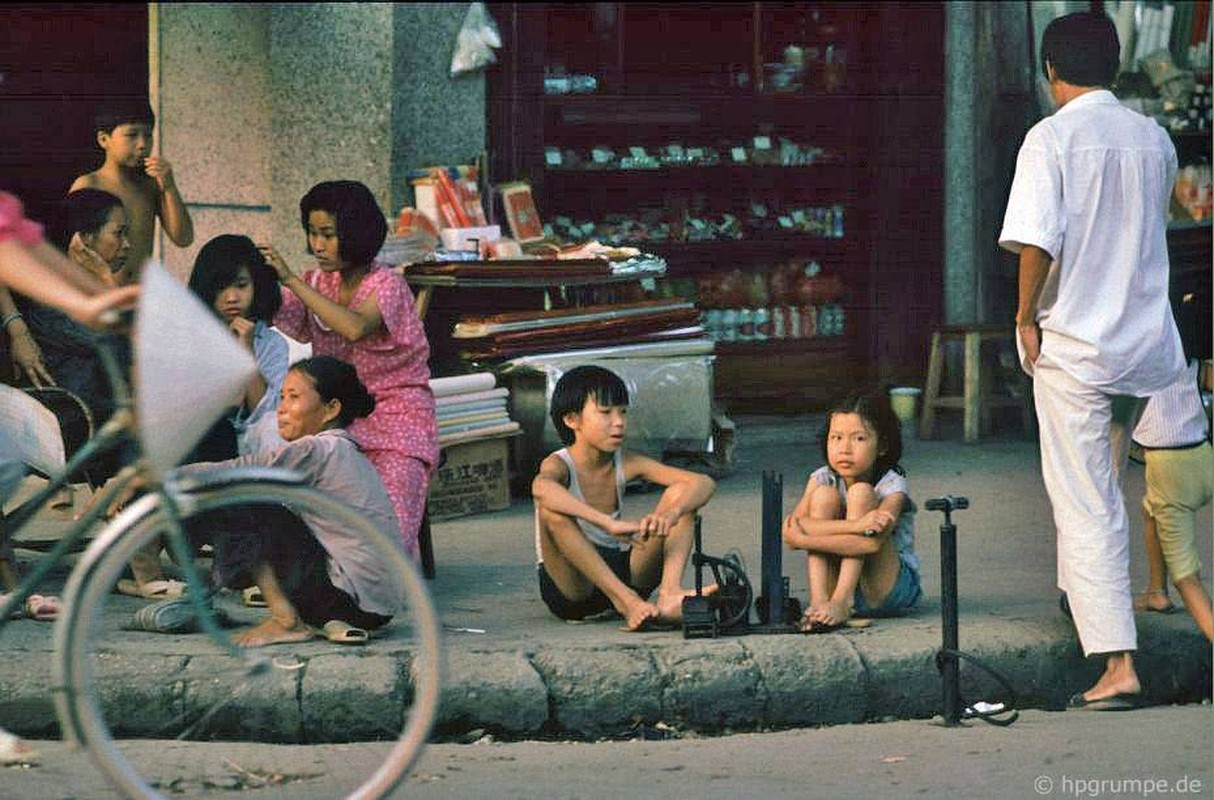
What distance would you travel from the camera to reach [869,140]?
11.1m

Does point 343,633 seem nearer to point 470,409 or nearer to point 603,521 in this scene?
point 603,521

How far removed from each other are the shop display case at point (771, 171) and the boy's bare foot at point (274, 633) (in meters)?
4.50

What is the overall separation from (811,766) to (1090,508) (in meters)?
1.21

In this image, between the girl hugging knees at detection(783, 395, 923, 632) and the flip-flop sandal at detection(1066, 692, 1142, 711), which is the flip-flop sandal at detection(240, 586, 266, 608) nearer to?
the girl hugging knees at detection(783, 395, 923, 632)

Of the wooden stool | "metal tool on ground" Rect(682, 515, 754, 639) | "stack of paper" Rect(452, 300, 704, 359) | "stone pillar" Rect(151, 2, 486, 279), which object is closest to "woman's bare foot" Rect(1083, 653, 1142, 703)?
"metal tool on ground" Rect(682, 515, 754, 639)

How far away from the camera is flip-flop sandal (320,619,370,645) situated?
6.17m

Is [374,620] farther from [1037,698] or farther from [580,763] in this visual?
[1037,698]

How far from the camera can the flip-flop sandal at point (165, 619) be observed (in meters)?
6.22

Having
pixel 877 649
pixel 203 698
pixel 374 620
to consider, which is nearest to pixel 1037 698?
pixel 877 649

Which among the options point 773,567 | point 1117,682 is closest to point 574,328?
point 773,567

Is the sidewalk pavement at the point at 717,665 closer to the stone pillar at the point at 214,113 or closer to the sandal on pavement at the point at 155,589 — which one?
the sandal on pavement at the point at 155,589

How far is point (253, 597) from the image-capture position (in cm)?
645

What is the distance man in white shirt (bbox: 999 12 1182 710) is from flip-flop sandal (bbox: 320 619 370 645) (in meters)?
1.96

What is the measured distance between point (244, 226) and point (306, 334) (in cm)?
248
